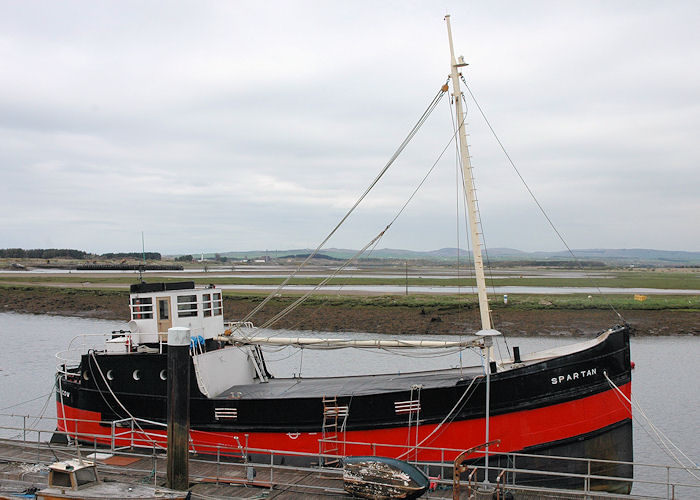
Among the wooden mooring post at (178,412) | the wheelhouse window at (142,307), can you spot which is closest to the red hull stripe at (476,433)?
the wooden mooring post at (178,412)

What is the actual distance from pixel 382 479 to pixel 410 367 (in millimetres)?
23677

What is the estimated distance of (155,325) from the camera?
20.0 m

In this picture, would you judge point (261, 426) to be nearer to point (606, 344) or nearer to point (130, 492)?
point (130, 492)

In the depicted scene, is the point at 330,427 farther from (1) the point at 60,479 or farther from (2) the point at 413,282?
(2) the point at 413,282

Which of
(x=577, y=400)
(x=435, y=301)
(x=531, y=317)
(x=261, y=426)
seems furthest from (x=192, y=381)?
(x=435, y=301)

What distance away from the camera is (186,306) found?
66.7 feet

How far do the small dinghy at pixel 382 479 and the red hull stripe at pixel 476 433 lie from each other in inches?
92.9

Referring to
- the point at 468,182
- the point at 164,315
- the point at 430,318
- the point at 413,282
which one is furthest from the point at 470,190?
the point at 413,282

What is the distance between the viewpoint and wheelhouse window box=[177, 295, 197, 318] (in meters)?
20.2

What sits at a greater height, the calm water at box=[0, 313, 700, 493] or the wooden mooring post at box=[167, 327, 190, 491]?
the wooden mooring post at box=[167, 327, 190, 491]

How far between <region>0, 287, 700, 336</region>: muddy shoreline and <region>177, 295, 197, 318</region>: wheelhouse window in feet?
108

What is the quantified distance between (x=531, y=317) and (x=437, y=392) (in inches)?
1680

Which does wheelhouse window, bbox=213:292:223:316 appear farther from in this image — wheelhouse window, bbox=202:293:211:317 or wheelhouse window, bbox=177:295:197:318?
wheelhouse window, bbox=177:295:197:318

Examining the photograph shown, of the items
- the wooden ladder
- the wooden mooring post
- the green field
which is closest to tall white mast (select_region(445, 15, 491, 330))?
the wooden ladder
